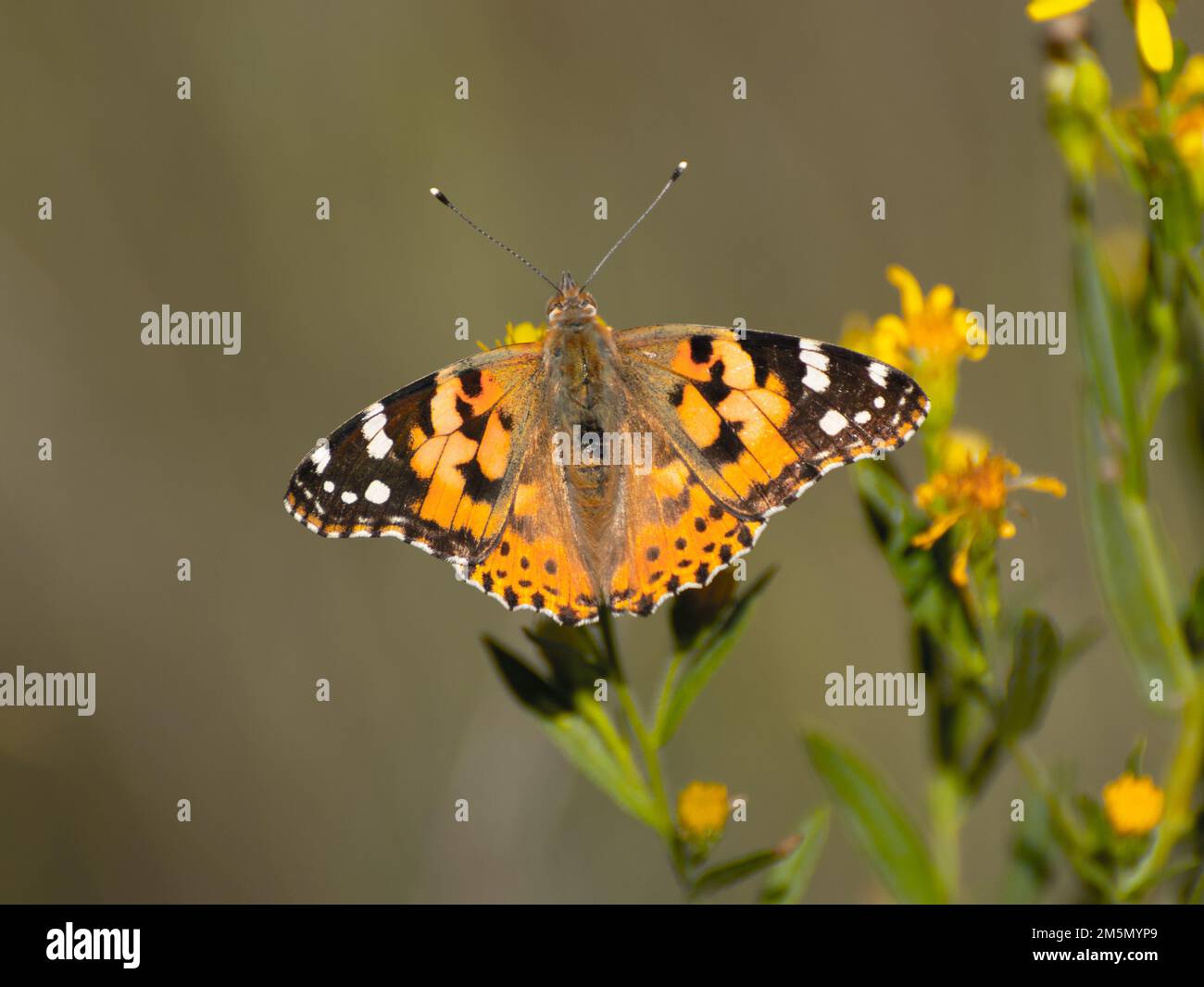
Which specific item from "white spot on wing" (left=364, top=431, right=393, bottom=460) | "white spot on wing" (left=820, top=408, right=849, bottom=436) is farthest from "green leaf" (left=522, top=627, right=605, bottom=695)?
"white spot on wing" (left=820, top=408, right=849, bottom=436)

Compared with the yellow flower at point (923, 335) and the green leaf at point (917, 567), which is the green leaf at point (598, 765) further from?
the yellow flower at point (923, 335)

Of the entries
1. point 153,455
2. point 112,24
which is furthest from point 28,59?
point 153,455

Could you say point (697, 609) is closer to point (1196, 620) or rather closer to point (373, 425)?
point (373, 425)

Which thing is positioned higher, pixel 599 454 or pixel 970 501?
pixel 599 454

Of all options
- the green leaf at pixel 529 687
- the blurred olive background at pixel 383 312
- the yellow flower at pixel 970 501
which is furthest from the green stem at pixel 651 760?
the blurred olive background at pixel 383 312

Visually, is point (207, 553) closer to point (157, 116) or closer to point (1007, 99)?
point (157, 116)

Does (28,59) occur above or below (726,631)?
above

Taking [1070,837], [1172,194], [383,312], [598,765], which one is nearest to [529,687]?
[598,765]
